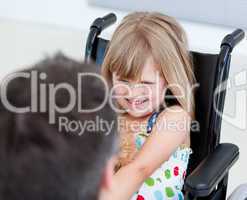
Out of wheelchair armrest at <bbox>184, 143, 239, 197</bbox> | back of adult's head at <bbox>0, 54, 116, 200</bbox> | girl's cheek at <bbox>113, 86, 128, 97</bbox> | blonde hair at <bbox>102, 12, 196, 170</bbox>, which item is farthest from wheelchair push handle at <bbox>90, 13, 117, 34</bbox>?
back of adult's head at <bbox>0, 54, 116, 200</bbox>

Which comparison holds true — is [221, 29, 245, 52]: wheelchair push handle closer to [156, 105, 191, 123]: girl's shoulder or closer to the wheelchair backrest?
the wheelchair backrest

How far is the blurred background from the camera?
2.04 m

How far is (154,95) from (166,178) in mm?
239

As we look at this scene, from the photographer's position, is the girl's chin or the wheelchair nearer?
the wheelchair

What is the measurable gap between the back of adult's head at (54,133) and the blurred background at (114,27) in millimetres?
1100

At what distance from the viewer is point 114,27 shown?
2.29 metres

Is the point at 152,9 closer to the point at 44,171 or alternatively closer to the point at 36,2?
the point at 36,2

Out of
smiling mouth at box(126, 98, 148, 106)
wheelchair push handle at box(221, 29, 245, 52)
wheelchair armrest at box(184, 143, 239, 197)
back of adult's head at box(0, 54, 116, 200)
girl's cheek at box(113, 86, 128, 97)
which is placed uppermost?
wheelchair push handle at box(221, 29, 245, 52)

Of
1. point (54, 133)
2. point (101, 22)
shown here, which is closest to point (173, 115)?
point (101, 22)

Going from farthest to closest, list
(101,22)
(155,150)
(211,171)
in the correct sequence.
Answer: (101,22) → (155,150) → (211,171)

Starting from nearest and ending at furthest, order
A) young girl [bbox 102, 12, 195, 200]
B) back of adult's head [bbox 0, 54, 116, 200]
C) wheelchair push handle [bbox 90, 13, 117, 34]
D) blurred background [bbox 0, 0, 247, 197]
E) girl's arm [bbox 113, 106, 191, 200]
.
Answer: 1. back of adult's head [bbox 0, 54, 116, 200]
2. girl's arm [bbox 113, 106, 191, 200]
3. young girl [bbox 102, 12, 195, 200]
4. wheelchair push handle [bbox 90, 13, 117, 34]
5. blurred background [bbox 0, 0, 247, 197]

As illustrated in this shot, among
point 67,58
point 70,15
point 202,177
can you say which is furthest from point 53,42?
point 67,58

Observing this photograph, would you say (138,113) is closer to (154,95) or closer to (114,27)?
(154,95)

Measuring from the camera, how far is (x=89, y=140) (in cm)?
71
